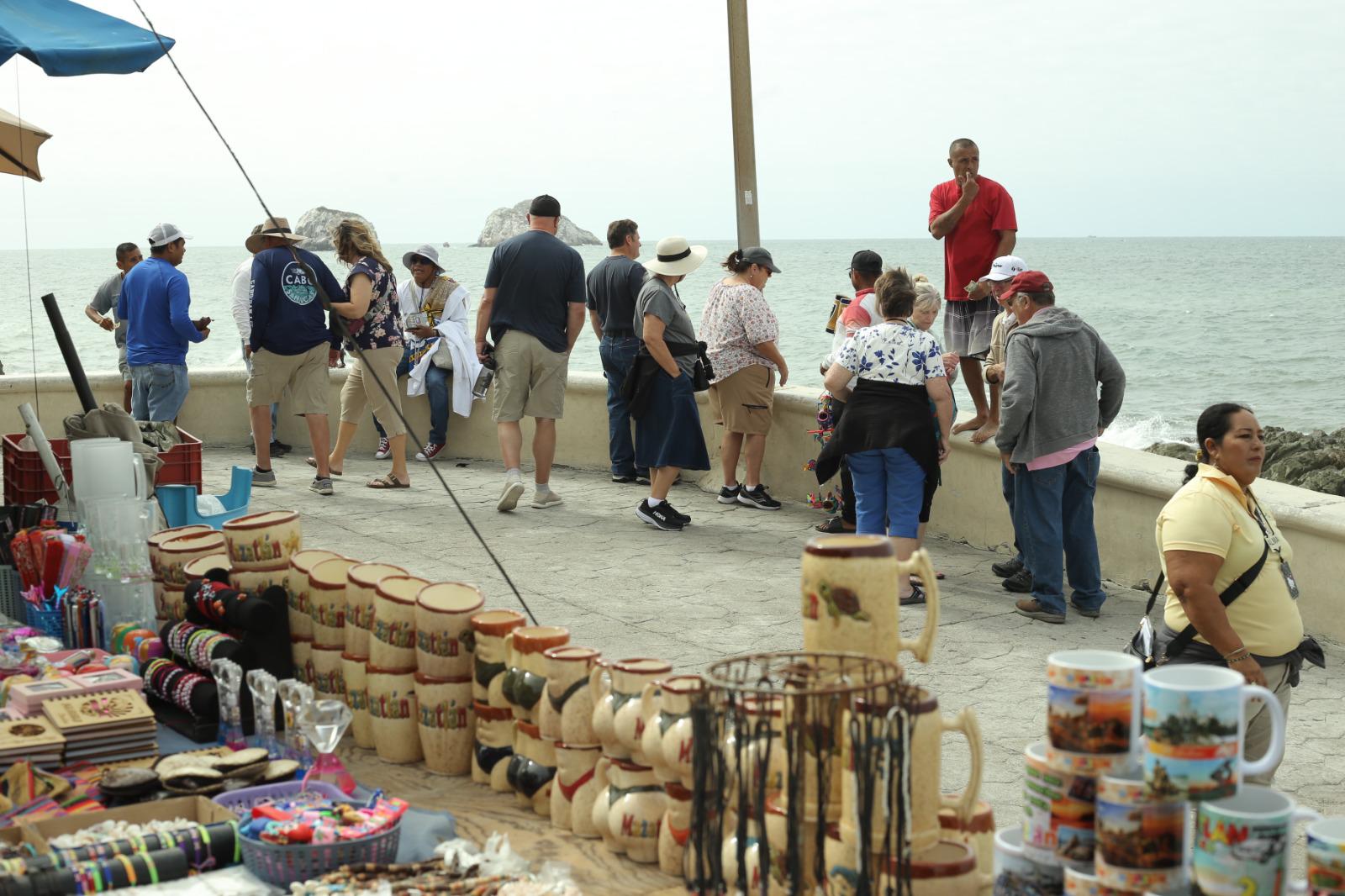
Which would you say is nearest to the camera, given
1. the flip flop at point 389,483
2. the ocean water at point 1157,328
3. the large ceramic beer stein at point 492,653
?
the large ceramic beer stein at point 492,653

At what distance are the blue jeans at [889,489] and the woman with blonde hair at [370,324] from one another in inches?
144

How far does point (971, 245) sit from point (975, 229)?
101mm

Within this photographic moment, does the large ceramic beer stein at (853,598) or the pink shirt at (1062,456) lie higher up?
the large ceramic beer stein at (853,598)

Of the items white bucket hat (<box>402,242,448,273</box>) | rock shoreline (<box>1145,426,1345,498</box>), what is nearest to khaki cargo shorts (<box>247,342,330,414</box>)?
white bucket hat (<box>402,242,448,273</box>)

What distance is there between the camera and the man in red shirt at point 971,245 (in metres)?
8.43

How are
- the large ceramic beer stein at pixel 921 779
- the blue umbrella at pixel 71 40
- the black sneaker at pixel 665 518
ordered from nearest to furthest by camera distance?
1. the large ceramic beer stein at pixel 921 779
2. the blue umbrella at pixel 71 40
3. the black sneaker at pixel 665 518

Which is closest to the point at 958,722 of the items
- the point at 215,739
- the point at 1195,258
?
the point at 215,739

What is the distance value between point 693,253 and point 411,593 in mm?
5693

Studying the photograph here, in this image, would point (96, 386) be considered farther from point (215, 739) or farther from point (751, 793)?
point (751, 793)

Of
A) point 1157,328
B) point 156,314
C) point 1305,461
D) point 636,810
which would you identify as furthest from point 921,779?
point 1157,328

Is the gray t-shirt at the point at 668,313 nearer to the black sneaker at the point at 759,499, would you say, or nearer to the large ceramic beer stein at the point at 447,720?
the black sneaker at the point at 759,499

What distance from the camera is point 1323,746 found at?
5121mm

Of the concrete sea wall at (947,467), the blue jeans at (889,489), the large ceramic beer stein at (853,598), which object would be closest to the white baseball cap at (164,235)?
the concrete sea wall at (947,467)

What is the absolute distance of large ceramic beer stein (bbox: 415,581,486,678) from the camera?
382 centimetres
